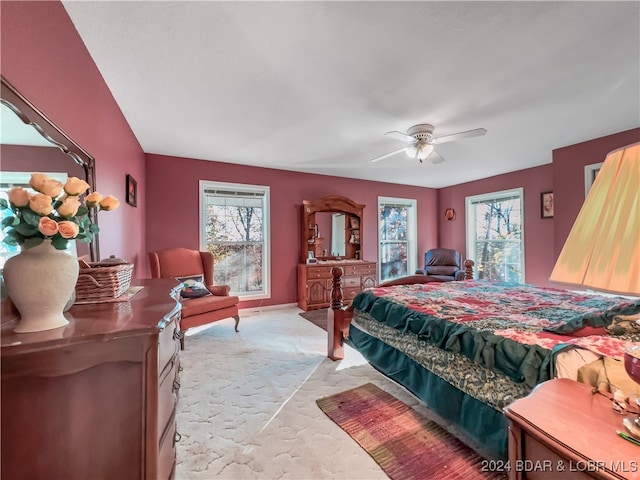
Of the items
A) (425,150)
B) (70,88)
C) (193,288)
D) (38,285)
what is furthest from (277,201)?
(38,285)

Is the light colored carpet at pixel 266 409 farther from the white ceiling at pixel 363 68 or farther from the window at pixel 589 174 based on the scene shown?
the window at pixel 589 174

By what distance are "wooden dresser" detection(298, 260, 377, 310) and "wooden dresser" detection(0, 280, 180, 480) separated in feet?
12.4

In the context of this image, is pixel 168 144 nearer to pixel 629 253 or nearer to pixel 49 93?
pixel 49 93

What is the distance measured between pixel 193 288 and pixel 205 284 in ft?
1.29

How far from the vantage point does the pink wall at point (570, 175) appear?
3.42m

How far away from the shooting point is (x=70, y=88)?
1.58 meters

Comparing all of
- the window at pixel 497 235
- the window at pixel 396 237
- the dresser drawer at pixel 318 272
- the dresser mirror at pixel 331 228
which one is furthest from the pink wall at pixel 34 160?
the window at pixel 497 235

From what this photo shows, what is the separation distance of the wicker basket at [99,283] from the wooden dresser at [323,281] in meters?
3.58

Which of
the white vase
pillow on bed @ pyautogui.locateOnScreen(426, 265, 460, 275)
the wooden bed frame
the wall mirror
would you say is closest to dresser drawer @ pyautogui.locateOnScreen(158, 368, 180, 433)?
the white vase

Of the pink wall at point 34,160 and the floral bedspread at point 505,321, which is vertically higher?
the pink wall at point 34,160

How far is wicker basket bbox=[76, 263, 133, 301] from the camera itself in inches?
46.6

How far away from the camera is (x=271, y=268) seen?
484 centimetres

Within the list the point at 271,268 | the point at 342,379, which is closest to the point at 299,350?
the point at 342,379

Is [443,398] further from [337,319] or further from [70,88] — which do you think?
[70,88]
